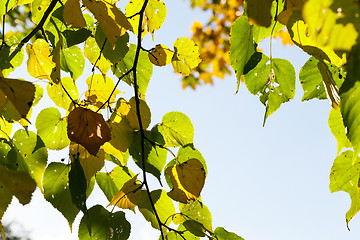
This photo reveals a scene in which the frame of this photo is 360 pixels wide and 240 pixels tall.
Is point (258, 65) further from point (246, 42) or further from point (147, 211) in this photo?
point (147, 211)

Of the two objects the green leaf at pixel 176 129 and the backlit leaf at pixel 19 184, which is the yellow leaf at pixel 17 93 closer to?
the backlit leaf at pixel 19 184

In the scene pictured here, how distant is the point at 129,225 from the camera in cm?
69

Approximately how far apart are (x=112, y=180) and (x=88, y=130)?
21 centimetres

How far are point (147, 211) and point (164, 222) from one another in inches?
1.3

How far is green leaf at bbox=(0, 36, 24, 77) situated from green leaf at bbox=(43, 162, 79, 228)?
0.19 meters

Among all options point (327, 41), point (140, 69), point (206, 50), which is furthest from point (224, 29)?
point (327, 41)

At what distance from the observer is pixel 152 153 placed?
740 mm

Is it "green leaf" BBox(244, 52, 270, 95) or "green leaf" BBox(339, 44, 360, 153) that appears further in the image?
"green leaf" BBox(244, 52, 270, 95)

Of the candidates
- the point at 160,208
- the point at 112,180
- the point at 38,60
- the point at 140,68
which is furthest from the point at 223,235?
the point at 38,60

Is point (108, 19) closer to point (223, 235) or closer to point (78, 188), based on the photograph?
point (78, 188)

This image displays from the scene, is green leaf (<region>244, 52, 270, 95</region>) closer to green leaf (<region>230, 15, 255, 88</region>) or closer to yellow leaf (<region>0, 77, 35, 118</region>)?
green leaf (<region>230, 15, 255, 88</region>)

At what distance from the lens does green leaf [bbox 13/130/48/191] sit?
71cm

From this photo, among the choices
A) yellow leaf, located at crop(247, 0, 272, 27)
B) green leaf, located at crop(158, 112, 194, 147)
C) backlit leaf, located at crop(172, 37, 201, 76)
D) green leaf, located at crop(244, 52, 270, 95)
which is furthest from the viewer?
backlit leaf, located at crop(172, 37, 201, 76)

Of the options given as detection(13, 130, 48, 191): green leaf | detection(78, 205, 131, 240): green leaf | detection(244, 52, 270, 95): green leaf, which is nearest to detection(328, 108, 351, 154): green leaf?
detection(244, 52, 270, 95): green leaf
